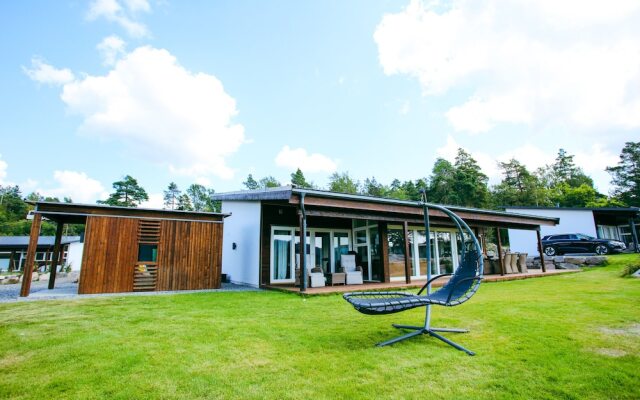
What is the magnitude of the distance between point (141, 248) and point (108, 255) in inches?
35.7

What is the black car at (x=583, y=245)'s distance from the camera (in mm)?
16984

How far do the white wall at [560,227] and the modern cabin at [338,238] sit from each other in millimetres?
9829

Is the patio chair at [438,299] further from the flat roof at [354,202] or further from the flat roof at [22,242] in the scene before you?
the flat roof at [22,242]

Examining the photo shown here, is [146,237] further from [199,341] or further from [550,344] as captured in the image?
[550,344]

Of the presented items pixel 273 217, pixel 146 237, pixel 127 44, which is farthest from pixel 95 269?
pixel 127 44

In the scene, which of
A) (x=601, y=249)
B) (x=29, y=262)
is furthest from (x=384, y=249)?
(x=601, y=249)

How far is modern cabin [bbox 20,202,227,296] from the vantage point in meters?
8.99

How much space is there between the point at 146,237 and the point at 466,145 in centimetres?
4213

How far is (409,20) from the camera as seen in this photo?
1008 centimetres

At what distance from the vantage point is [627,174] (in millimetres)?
39750

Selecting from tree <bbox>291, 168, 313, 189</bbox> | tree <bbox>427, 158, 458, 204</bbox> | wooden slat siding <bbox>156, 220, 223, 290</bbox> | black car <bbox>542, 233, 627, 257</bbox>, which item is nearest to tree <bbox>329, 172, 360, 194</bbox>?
tree <bbox>291, 168, 313, 189</bbox>

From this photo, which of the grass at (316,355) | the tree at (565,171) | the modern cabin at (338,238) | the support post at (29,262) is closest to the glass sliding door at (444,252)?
the modern cabin at (338,238)

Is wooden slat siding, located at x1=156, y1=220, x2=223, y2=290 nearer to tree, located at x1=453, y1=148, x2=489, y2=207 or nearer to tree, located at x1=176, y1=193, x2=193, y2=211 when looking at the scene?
tree, located at x1=453, y1=148, x2=489, y2=207

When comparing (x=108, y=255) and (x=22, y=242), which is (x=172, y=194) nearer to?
(x=22, y=242)
